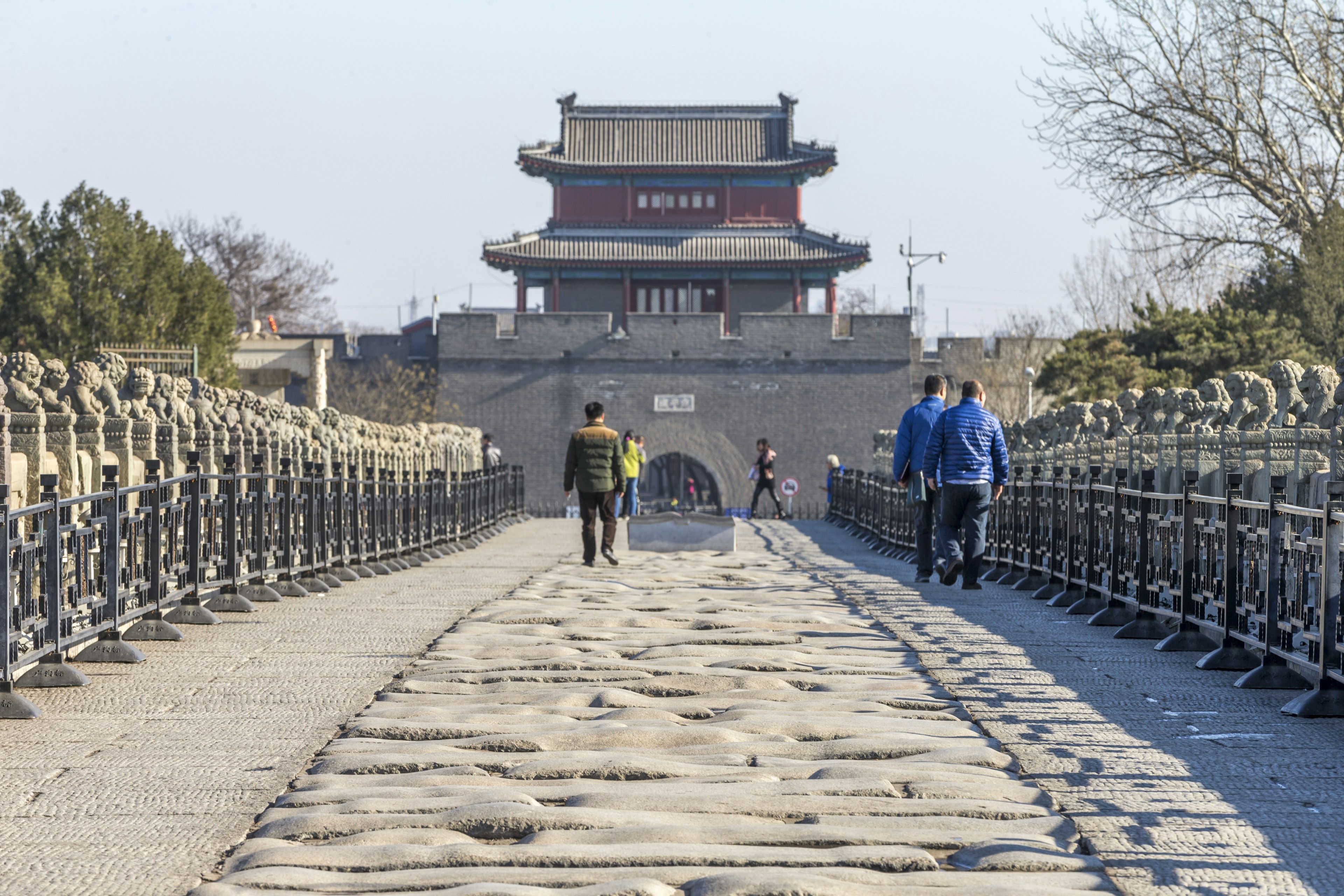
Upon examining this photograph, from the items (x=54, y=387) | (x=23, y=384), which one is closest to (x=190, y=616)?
(x=23, y=384)

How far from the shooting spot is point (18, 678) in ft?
22.2

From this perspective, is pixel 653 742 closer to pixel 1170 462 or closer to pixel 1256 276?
pixel 1170 462

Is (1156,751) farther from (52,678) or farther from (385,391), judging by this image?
(385,391)

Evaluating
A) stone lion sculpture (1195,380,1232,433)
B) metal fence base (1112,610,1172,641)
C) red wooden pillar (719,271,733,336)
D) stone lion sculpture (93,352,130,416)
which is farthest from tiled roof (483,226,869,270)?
metal fence base (1112,610,1172,641)

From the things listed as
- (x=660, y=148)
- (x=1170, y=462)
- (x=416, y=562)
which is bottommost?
(x=416, y=562)

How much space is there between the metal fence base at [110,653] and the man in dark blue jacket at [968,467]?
568 centimetres

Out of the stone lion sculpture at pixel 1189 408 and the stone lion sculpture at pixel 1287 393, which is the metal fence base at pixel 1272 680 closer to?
the stone lion sculpture at pixel 1287 393

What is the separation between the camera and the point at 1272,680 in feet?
22.6

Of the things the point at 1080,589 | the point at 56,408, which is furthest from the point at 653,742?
the point at 1080,589

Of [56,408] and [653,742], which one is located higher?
[56,408]

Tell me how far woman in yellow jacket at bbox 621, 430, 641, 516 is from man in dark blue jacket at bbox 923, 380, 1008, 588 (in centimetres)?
1189

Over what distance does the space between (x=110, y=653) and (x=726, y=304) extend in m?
40.7

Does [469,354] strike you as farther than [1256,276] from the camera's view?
Yes

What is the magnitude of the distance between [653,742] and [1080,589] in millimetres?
6130
